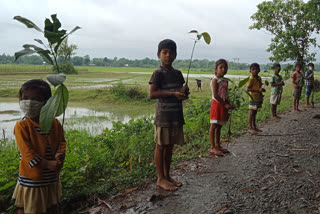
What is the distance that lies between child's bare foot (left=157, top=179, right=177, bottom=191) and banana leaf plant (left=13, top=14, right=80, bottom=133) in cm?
153

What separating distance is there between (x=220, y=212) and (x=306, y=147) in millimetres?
2544

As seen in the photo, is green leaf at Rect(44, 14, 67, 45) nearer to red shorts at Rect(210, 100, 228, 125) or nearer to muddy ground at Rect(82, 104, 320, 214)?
muddy ground at Rect(82, 104, 320, 214)

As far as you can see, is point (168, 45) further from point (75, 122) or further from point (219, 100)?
point (75, 122)

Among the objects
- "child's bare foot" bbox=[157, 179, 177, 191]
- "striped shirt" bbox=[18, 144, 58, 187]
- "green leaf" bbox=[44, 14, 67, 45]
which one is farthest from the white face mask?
"child's bare foot" bbox=[157, 179, 177, 191]

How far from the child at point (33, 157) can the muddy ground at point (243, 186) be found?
0.84 meters

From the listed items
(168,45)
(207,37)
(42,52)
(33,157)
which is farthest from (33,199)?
(207,37)

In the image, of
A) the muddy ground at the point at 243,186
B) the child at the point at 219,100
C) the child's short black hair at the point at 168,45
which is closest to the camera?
the muddy ground at the point at 243,186

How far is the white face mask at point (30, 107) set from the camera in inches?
70.3

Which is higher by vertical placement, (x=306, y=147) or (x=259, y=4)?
(x=259, y=4)

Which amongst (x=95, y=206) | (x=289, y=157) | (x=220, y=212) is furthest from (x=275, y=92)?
(x=95, y=206)

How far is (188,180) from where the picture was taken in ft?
9.71

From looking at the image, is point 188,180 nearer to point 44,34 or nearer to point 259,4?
point 44,34

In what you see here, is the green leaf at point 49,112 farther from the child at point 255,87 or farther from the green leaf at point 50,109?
the child at point 255,87

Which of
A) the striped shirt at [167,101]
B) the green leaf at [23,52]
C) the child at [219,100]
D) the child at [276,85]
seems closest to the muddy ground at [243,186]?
the child at [219,100]
